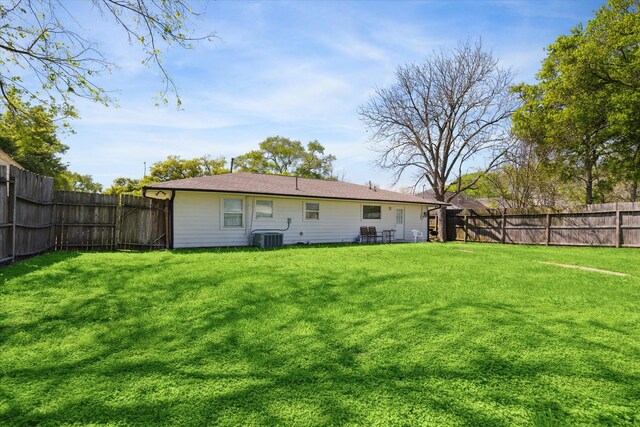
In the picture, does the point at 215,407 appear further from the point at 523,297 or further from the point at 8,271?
the point at 8,271

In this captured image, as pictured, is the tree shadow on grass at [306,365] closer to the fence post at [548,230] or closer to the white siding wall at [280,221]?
the white siding wall at [280,221]

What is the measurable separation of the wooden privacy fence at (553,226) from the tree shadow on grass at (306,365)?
1358 cm

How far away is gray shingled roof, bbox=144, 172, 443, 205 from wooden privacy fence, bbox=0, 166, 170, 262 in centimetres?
122

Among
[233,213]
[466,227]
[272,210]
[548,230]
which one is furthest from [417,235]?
[233,213]

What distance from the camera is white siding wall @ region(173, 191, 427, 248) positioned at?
1249cm

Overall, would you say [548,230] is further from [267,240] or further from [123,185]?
[123,185]

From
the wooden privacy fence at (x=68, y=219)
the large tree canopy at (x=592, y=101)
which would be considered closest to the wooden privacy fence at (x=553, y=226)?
the large tree canopy at (x=592, y=101)

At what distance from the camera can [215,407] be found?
238 centimetres

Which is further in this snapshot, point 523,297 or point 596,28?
point 596,28

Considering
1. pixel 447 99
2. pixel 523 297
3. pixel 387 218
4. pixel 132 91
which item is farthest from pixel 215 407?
pixel 447 99

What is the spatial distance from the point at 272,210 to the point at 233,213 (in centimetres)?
176

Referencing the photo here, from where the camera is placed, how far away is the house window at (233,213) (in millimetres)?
13398

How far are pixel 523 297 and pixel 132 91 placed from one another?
31.5 feet

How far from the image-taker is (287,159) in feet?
142
